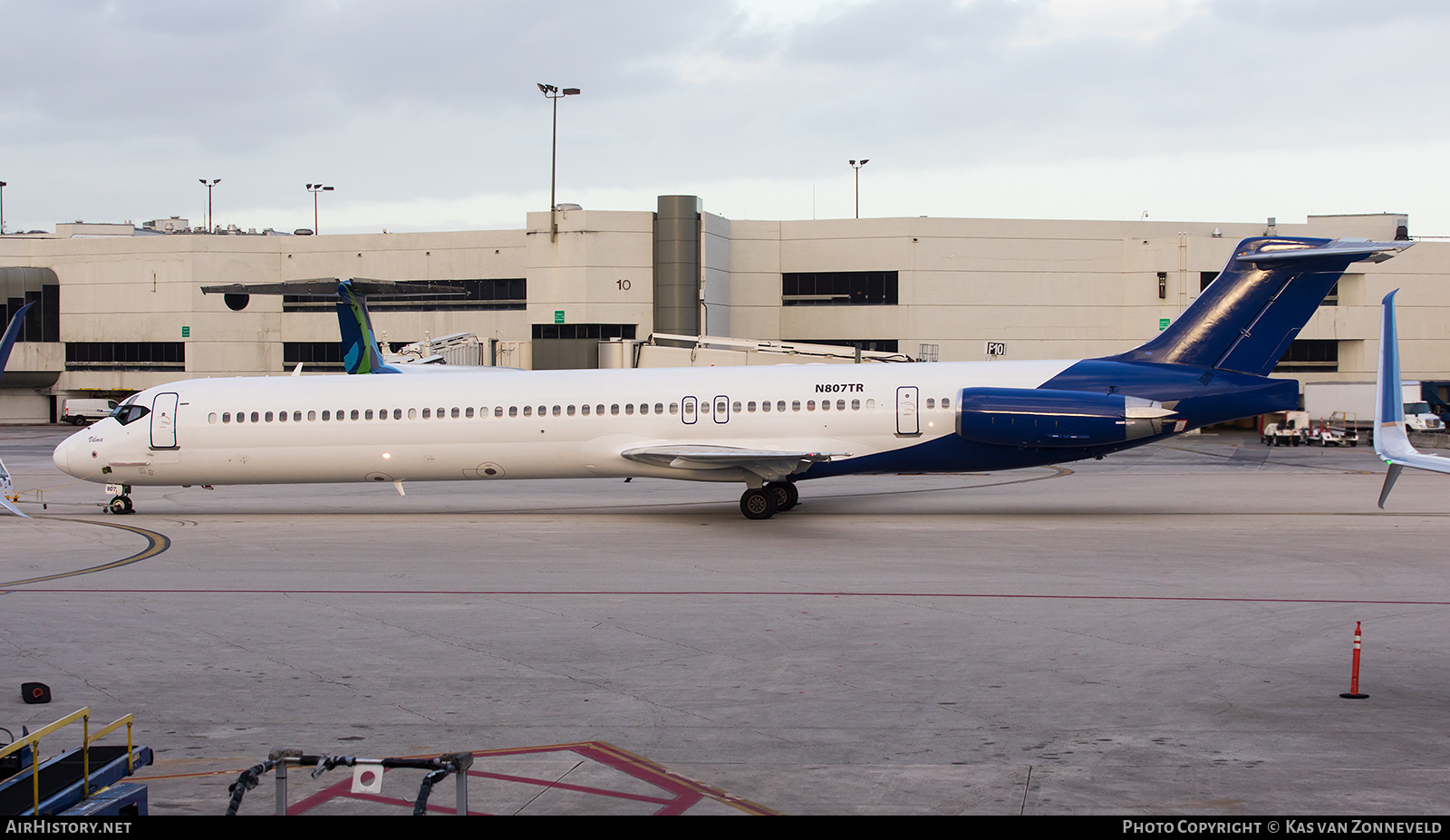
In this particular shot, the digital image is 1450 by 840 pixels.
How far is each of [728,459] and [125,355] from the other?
2052 inches

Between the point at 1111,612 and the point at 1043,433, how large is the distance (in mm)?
8642

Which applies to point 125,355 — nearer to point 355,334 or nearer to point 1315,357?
point 355,334

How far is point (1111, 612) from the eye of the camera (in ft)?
45.7

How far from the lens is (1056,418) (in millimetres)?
22141

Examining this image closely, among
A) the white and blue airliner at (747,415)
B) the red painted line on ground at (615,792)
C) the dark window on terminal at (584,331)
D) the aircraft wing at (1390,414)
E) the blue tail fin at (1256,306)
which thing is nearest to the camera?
the red painted line on ground at (615,792)

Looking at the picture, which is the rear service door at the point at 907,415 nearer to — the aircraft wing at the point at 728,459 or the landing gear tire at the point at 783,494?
the aircraft wing at the point at 728,459

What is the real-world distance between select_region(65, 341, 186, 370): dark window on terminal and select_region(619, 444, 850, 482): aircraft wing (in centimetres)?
4697

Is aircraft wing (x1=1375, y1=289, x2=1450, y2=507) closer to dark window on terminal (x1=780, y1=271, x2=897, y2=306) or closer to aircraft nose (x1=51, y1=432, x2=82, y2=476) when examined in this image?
aircraft nose (x1=51, y1=432, x2=82, y2=476)

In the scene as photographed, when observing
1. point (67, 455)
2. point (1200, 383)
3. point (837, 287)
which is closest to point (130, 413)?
point (67, 455)

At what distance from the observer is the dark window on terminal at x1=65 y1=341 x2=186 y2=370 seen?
2430 inches

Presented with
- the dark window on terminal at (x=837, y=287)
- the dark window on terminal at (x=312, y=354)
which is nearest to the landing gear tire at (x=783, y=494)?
the dark window on terminal at (x=837, y=287)

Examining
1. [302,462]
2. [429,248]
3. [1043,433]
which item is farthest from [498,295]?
[1043,433]

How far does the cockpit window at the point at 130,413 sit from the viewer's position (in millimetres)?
24656

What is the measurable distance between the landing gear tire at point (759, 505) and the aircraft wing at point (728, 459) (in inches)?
12.9
